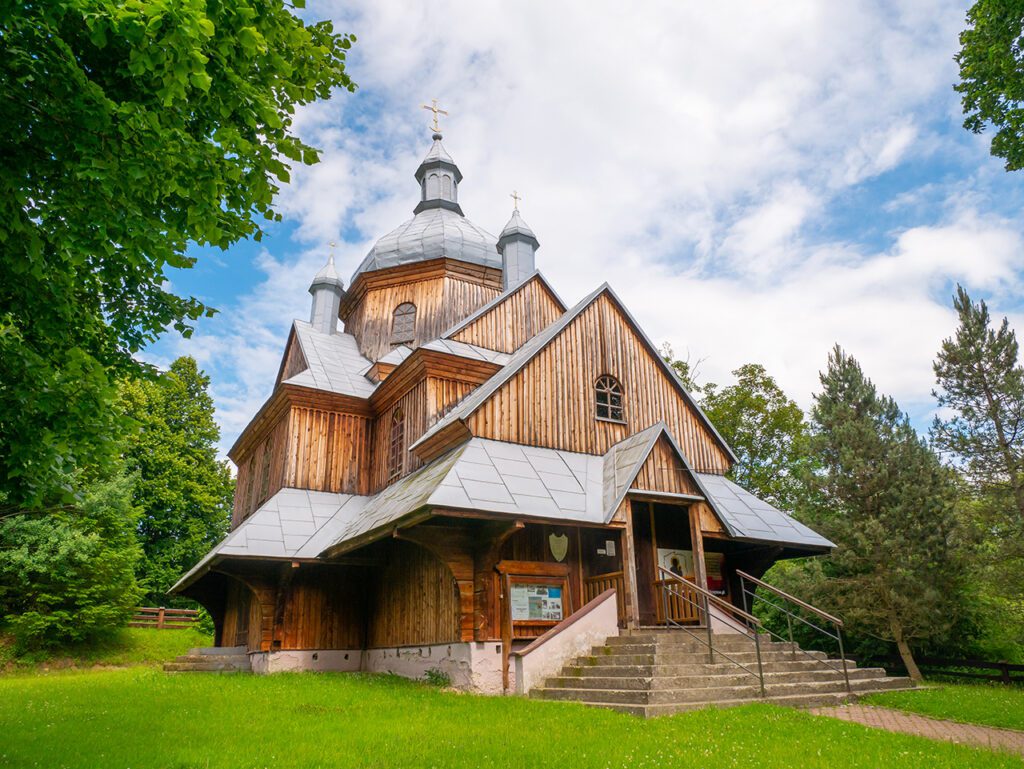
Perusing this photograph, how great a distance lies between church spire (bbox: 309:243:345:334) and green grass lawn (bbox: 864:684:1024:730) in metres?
19.1

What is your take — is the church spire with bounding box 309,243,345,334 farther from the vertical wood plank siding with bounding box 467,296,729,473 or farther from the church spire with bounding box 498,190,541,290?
the vertical wood plank siding with bounding box 467,296,729,473

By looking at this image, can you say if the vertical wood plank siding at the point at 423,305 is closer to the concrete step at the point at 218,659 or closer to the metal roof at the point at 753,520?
the concrete step at the point at 218,659

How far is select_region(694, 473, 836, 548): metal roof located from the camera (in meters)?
13.1

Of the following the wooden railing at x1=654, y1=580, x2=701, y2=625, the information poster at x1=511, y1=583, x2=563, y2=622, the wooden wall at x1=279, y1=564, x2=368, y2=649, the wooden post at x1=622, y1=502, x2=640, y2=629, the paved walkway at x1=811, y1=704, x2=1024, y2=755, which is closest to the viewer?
the paved walkway at x1=811, y1=704, x2=1024, y2=755

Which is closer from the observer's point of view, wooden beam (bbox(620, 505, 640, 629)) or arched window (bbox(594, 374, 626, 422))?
wooden beam (bbox(620, 505, 640, 629))

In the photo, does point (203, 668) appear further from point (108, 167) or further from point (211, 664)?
point (108, 167)

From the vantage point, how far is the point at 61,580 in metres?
21.9

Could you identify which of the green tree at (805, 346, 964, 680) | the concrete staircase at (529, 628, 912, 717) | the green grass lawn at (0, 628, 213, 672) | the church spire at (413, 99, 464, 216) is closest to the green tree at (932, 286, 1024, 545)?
the green tree at (805, 346, 964, 680)

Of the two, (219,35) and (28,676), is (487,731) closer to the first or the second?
(219,35)

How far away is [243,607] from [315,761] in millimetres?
13233

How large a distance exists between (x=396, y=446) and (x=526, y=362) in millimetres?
4544

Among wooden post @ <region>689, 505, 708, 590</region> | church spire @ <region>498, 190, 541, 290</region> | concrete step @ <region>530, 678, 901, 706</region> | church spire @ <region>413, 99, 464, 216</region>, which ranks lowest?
concrete step @ <region>530, 678, 901, 706</region>

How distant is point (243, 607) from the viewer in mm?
17953

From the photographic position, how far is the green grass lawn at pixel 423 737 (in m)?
6.06
